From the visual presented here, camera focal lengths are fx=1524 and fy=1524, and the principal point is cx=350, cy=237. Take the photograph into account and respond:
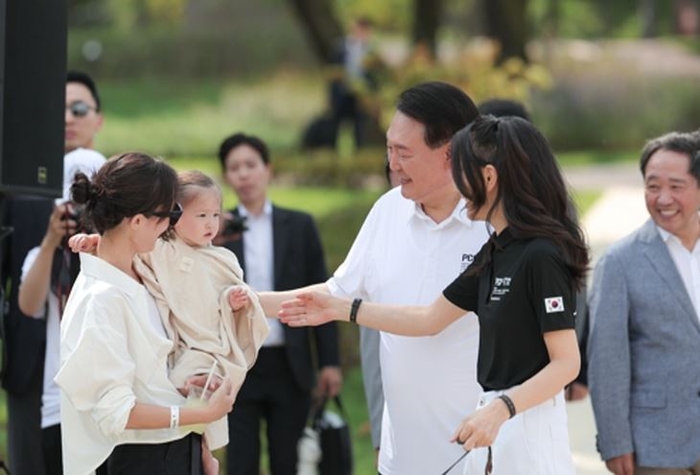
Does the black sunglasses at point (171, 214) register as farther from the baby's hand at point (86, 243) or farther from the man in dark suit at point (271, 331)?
the man in dark suit at point (271, 331)

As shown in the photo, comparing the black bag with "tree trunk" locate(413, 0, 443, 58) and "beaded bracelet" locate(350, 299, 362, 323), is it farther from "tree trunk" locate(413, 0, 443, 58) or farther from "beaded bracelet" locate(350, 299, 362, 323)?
"tree trunk" locate(413, 0, 443, 58)

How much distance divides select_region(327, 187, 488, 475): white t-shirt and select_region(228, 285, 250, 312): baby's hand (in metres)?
0.71

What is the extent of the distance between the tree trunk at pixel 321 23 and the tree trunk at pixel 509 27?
3.75m

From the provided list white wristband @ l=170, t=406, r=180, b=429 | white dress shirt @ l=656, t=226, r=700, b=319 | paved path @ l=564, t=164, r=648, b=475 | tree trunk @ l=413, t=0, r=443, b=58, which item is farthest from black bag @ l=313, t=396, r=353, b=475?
tree trunk @ l=413, t=0, r=443, b=58

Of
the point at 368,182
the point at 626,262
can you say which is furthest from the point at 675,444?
the point at 368,182

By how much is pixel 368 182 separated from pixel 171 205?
50.5 ft

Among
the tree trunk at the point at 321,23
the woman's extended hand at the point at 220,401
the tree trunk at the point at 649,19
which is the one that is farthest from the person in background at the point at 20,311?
the tree trunk at the point at 649,19

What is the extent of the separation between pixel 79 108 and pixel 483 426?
125 inches

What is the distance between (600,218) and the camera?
17922mm

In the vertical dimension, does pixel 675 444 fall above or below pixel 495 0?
below

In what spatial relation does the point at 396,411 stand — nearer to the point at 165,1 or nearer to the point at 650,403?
the point at 650,403

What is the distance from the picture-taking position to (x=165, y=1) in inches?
1821

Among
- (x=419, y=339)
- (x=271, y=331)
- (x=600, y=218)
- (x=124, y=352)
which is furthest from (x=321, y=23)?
(x=124, y=352)

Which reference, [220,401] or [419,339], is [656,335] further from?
[220,401]
